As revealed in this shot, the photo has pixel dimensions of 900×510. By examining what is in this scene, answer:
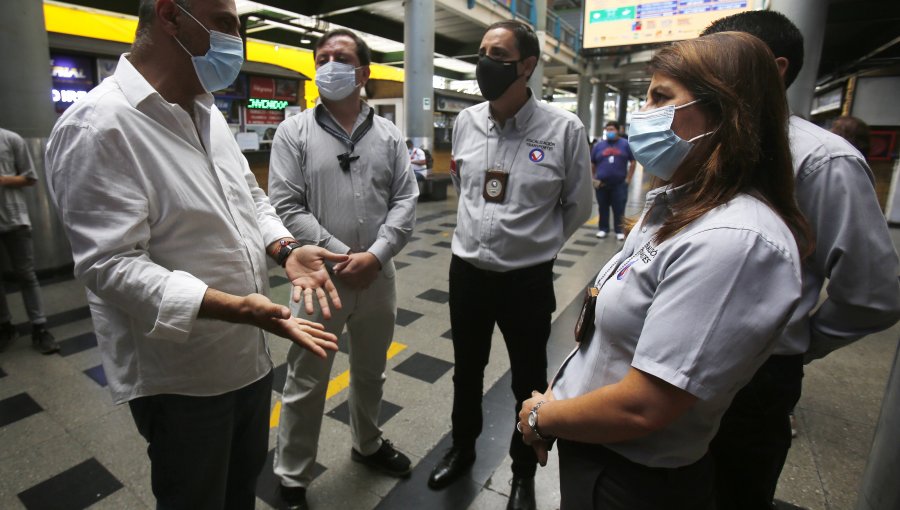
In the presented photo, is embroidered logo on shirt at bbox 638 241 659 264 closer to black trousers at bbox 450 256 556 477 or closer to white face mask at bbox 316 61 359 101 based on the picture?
black trousers at bbox 450 256 556 477

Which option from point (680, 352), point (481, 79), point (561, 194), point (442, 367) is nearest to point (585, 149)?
point (561, 194)

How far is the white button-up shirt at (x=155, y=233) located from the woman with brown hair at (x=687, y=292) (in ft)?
2.66

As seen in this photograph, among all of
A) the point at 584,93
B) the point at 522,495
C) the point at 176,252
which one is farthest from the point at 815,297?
the point at 584,93

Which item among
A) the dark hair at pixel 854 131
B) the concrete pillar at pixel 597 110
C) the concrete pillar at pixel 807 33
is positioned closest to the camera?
the dark hair at pixel 854 131

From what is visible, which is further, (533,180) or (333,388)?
(333,388)

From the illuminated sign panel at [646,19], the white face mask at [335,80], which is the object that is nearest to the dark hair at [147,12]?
the white face mask at [335,80]

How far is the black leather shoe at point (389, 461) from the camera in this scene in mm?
2090

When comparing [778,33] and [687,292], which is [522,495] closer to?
[687,292]

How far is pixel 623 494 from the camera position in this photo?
Answer: 0.98 m

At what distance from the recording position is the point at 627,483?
98cm

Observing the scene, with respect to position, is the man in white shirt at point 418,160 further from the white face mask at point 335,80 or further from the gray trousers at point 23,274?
the white face mask at point 335,80

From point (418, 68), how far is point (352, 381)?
852 centimetres

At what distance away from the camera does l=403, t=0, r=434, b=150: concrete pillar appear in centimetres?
937

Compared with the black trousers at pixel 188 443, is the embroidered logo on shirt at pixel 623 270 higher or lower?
higher
